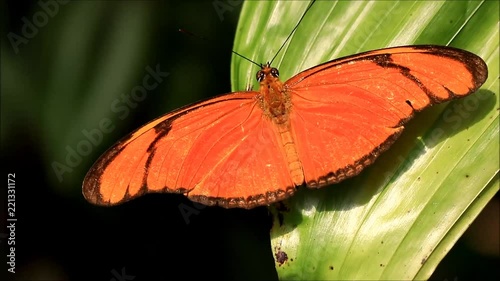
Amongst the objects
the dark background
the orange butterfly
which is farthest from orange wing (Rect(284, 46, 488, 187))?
the dark background

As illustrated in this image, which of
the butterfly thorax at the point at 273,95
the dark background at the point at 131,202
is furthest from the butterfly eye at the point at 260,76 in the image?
the dark background at the point at 131,202

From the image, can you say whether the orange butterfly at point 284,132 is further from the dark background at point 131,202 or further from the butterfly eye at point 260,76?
the dark background at point 131,202

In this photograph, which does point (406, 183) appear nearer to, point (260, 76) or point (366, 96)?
point (366, 96)

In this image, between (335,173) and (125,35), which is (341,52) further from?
(125,35)

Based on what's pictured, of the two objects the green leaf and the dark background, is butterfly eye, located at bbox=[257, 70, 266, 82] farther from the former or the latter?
the dark background

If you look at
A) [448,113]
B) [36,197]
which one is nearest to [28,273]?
[36,197]

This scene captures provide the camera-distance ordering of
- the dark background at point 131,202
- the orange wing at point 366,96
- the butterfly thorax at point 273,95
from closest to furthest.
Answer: the orange wing at point 366,96 → the butterfly thorax at point 273,95 → the dark background at point 131,202

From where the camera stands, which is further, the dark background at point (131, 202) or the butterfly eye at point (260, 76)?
the dark background at point (131, 202)
